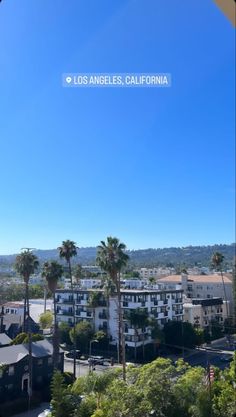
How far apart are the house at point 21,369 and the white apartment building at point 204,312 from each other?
594 inches

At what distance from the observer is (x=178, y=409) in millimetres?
7969

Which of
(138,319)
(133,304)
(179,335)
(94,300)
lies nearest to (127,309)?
(133,304)

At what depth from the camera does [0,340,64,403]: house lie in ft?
47.5

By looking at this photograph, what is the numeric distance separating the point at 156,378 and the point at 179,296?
2054 cm

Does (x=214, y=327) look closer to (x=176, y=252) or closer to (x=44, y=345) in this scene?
(x=44, y=345)

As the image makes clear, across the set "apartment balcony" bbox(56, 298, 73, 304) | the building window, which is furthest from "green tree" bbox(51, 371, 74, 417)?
"apartment balcony" bbox(56, 298, 73, 304)

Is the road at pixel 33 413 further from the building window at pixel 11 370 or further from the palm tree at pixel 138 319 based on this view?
the palm tree at pixel 138 319

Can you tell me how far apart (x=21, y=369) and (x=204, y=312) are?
1899cm

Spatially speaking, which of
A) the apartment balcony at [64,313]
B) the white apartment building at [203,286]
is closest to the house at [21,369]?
the apartment balcony at [64,313]

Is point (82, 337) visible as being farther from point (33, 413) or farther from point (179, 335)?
point (33, 413)

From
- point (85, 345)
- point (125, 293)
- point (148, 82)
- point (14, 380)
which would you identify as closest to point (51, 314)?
point (85, 345)

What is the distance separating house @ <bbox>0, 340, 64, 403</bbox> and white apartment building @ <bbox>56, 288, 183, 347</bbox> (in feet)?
25.2

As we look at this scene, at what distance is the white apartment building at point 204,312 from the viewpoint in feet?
97.7

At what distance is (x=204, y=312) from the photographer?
101ft
